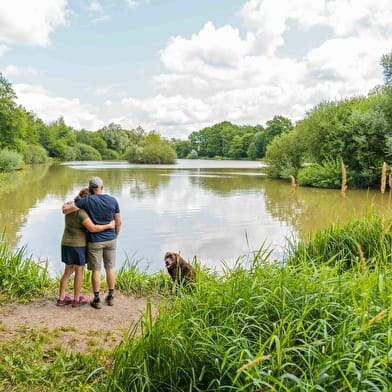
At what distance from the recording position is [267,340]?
Result: 1.83 metres

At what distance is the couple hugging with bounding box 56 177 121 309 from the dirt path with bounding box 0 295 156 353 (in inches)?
6.4

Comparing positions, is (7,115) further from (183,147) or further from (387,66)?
(183,147)

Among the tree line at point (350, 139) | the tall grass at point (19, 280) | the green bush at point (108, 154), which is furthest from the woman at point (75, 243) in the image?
the green bush at point (108, 154)

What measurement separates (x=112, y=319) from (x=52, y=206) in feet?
37.6

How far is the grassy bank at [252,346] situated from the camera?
71.6 inches

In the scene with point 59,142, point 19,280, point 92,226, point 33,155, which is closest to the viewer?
point 92,226

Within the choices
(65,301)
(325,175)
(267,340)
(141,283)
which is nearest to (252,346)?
(267,340)

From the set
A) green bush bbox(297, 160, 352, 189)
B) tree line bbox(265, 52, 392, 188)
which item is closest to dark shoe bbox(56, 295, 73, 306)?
tree line bbox(265, 52, 392, 188)

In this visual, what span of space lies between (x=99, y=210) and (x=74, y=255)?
598 millimetres

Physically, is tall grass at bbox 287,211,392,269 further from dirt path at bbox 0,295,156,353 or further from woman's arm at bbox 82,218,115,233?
woman's arm at bbox 82,218,115,233

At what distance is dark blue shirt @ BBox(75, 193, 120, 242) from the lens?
4262mm

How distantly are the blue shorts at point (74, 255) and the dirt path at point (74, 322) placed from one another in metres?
0.53

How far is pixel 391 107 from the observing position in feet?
68.1

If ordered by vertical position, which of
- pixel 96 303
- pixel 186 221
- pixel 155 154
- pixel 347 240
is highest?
pixel 155 154
